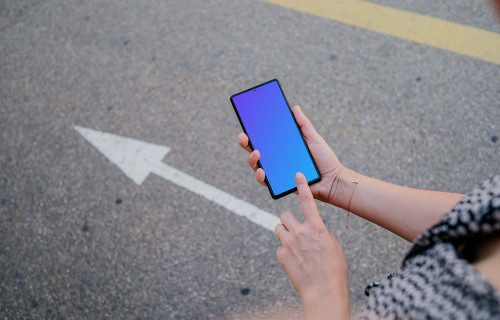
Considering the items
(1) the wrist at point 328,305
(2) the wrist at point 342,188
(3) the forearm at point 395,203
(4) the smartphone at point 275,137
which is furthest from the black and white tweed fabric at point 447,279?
(4) the smartphone at point 275,137

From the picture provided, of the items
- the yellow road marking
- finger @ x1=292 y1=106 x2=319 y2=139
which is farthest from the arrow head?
the yellow road marking

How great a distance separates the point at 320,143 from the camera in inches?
72.6

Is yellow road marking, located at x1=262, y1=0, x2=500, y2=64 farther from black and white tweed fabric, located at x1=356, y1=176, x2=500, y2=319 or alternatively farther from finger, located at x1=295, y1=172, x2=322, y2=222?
black and white tweed fabric, located at x1=356, y1=176, x2=500, y2=319

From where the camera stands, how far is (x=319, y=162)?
1832 millimetres

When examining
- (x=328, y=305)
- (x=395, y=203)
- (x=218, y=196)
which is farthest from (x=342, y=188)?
(x=218, y=196)

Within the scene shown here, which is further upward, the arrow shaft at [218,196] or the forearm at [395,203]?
the forearm at [395,203]

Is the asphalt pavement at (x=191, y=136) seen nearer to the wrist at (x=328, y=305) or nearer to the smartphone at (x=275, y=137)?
the smartphone at (x=275, y=137)

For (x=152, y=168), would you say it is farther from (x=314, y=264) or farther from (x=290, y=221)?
(x=314, y=264)

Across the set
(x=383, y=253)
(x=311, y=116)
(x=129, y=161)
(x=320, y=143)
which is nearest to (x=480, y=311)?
(x=320, y=143)

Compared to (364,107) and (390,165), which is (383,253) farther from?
(364,107)

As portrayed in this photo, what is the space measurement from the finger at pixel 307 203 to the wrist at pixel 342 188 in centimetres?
35

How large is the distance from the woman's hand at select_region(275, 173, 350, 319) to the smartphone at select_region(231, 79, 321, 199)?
1.04 feet

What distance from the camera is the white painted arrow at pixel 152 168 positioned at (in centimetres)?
265

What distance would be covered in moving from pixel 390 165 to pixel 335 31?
1.39m
